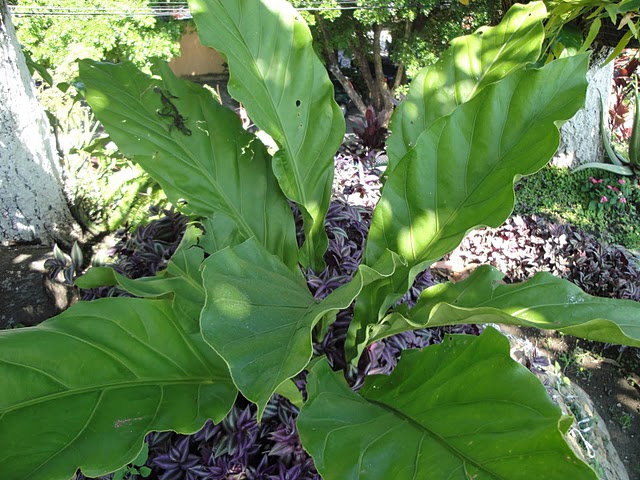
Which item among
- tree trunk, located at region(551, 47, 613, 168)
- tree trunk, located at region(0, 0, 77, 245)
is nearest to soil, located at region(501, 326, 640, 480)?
tree trunk, located at region(551, 47, 613, 168)

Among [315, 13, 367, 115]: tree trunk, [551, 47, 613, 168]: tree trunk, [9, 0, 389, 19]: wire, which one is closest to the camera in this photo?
[551, 47, 613, 168]: tree trunk

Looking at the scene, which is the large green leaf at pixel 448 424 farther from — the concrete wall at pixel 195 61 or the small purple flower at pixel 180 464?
the concrete wall at pixel 195 61

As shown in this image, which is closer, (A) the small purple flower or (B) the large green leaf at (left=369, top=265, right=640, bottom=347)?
(B) the large green leaf at (left=369, top=265, right=640, bottom=347)

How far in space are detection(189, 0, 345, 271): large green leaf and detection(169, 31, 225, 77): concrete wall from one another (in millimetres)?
9645

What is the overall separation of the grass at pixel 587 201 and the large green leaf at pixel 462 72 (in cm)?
235

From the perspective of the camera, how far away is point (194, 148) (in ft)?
4.65

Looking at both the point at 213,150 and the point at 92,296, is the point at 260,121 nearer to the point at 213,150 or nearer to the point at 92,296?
the point at 213,150

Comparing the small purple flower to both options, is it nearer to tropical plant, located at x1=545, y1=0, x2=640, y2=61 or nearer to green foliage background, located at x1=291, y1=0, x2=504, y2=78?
tropical plant, located at x1=545, y1=0, x2=640, y2=61

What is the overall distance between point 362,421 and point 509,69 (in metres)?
0.98

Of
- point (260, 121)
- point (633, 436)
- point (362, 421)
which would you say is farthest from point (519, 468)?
point (633, 436)

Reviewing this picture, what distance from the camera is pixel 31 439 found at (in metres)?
0.85

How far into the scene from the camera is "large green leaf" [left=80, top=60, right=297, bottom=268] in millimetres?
1348

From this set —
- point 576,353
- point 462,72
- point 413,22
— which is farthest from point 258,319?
point 413,22

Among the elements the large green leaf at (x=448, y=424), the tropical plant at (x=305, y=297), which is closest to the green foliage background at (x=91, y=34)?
the tropical plant at (x=305, y=297)
